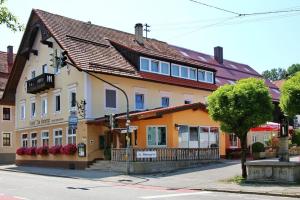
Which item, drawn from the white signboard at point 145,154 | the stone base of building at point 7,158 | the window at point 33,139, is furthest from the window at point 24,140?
the white signboard at point 145,154

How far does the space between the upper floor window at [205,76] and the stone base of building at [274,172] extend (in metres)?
22.0

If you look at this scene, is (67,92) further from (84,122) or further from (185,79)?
(185,79)

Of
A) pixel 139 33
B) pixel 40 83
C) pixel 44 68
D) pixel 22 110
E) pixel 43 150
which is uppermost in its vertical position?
pixel 139 33

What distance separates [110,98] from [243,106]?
1536cm

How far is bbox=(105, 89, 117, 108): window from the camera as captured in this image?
35.4 meters

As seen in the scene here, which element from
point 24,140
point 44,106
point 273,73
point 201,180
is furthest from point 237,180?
point 273,73

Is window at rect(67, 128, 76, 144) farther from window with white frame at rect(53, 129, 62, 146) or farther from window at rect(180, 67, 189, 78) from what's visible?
window at rect(180, 67, 189, 78)

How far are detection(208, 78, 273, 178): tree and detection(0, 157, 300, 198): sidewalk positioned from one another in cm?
225

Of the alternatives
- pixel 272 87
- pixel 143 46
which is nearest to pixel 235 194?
pixel 143 46

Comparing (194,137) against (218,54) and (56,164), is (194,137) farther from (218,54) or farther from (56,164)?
(218,54)

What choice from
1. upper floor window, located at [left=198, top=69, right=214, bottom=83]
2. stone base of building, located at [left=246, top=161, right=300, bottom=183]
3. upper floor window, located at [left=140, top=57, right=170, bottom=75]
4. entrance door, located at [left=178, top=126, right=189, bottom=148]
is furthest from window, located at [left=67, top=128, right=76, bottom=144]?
stone base of building, located at [left=246, top=161, right=300, bottom=183]

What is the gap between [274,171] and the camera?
20.8 m

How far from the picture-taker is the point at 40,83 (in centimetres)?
3916

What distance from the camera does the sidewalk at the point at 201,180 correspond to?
18.5 meters
